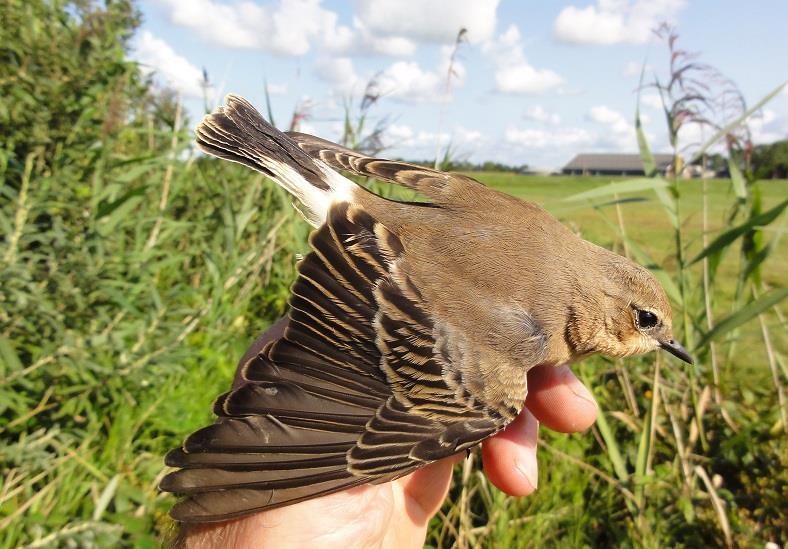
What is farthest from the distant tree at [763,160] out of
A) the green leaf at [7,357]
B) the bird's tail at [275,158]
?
the green leaf at [7,357]

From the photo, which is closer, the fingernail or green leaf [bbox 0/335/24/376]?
green leaf [bbox 0/335/24/376]

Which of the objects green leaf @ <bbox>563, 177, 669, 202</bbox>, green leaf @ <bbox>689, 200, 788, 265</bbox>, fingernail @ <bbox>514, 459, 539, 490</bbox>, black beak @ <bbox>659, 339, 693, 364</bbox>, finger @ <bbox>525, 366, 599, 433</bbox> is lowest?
fingernail @ <bbox>514, 459, 539, 490</bbox>

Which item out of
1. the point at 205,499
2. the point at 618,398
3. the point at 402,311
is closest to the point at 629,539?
the point at 618,398

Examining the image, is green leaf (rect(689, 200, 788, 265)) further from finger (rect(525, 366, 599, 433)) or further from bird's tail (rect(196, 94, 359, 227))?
bird's tail (rect(196, 94, 359, 227))

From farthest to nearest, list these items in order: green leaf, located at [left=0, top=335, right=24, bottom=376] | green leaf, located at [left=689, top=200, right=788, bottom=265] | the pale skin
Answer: green leaf, located at [left=689, top=200, right=788, bottom=265] → green leaf, located at [left=0, top=335, right=24, bottom=376] → the pale skin

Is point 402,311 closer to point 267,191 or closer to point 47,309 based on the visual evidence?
point 47,309

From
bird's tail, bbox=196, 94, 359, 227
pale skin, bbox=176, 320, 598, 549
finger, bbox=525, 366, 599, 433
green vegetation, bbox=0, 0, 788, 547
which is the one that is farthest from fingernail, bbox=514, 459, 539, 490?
bird's tail, bbox=196, 94, 359, 227

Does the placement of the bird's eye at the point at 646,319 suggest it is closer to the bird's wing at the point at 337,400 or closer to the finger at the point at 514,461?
the finger at the point at 514,461
